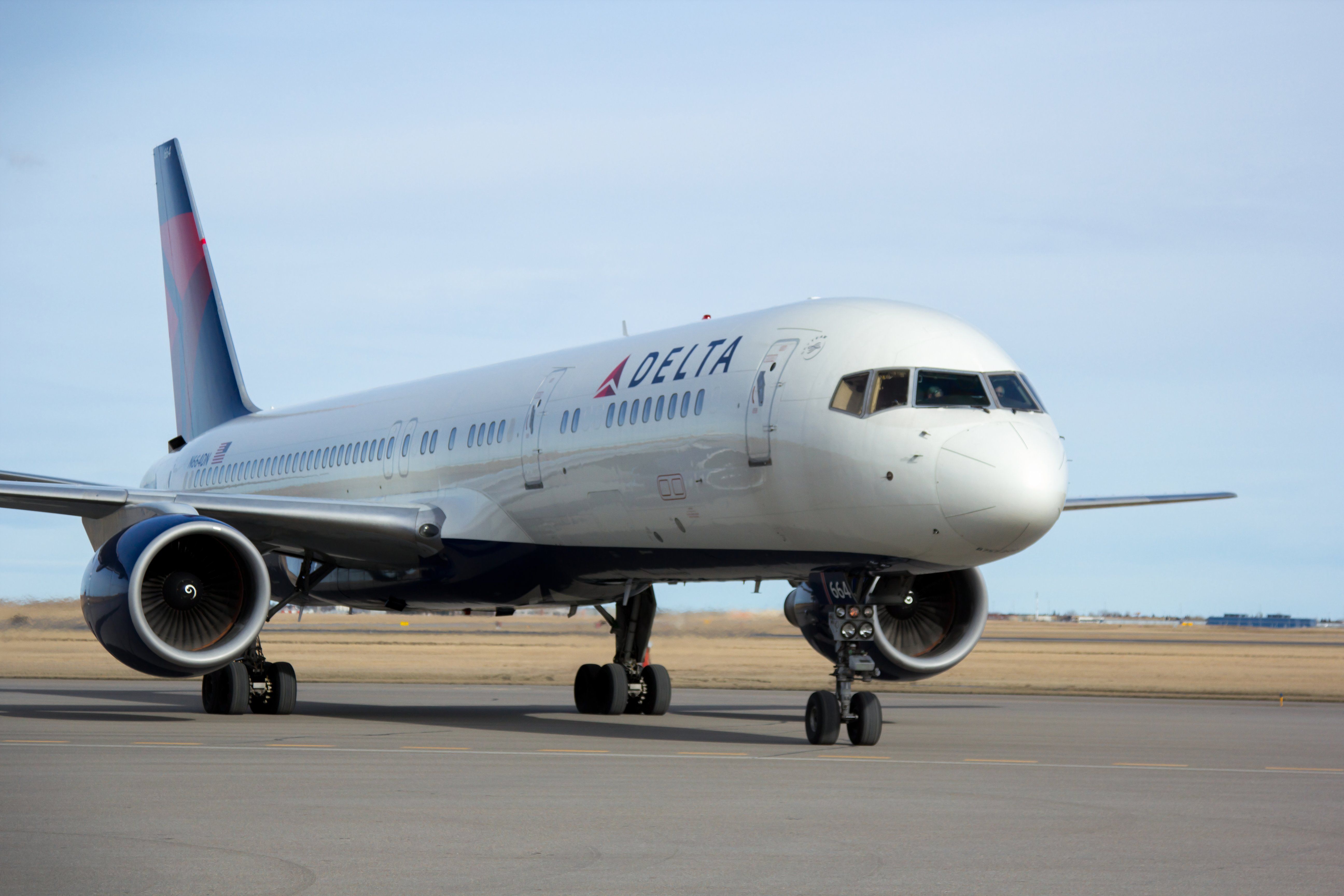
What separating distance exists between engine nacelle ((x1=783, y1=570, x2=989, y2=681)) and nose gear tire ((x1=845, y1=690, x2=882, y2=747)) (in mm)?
3257

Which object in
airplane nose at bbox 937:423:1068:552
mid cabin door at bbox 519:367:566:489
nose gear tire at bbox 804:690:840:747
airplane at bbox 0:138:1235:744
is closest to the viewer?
airplane nose at bbox 937:423:1068:552

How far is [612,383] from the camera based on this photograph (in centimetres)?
1714

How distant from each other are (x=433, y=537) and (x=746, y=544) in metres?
5.22

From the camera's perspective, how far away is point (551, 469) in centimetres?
1744

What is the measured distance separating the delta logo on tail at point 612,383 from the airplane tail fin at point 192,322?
1203 centimetres

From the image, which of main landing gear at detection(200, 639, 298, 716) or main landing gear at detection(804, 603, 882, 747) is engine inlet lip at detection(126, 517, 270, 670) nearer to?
main landing gear at detection(200, 639, 298, 716)

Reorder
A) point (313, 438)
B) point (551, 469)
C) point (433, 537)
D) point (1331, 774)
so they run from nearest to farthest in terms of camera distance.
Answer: point (1331, 774), point (551, 469), point (433, 537), point (313, 438)

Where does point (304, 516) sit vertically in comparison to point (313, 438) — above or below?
below

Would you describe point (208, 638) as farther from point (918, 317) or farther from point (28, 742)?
point (918, 317)

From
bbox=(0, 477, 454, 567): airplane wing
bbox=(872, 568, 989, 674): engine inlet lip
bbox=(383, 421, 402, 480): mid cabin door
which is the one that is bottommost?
bbox=(872, 568, 989, 674): engine inlet lip

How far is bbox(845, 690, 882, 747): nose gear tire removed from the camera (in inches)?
543

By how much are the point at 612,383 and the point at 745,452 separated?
118 inches

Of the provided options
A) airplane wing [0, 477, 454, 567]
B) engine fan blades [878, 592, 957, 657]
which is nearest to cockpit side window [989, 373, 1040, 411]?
engine fan blades [878, 592, 957, 657]

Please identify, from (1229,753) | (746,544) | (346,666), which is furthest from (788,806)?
(346,666)
